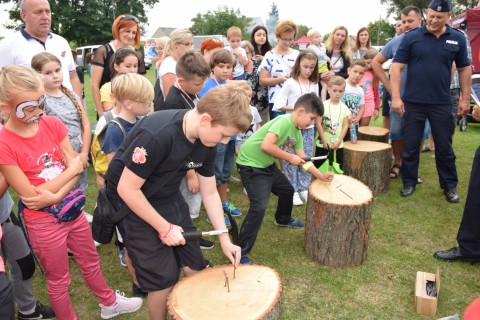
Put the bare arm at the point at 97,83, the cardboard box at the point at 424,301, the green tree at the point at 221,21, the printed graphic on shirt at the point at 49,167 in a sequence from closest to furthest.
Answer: the printed graphic on shirt at the point at 49,167, the cardboard box at the point at 424,301, the bare arm at the point at 97,83, the green tree at the point at 221,21

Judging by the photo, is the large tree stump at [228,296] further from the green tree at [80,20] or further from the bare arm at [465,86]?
the green tree at [80,20]

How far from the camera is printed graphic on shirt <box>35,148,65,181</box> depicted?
207 centimetres

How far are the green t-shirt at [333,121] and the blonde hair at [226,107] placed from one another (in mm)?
2806

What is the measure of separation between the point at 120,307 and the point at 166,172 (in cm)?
126

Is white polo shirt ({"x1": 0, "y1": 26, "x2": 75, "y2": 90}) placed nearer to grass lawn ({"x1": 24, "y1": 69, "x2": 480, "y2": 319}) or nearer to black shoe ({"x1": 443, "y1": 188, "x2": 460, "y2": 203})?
grass lawn ({"x1": 24, "y1": 69, "x2": 480, "y2": 319})

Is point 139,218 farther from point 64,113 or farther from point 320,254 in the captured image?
point 320,254

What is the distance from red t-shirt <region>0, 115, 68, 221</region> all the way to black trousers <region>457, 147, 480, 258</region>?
10.2ft

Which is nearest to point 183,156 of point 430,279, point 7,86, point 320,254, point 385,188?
point 7,86

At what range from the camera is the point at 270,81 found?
488 centimetres

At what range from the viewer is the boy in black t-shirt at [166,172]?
1.81 meters

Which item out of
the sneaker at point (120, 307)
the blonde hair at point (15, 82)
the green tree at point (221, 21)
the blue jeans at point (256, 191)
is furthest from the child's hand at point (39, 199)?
the green tree at point (221, 21)

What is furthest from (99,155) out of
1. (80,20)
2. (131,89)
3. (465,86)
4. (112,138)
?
(80,20)

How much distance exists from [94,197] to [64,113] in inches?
78.3

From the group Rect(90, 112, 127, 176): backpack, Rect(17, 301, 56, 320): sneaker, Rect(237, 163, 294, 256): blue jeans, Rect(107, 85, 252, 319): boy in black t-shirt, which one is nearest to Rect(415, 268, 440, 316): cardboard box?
Rect(237, 163, 294, 256): blue jeans
